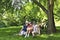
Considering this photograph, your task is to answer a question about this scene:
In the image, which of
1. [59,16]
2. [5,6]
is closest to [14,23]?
[59,16]

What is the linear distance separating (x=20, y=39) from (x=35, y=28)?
64.2 inches

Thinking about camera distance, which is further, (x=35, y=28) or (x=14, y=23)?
(x=14, y=23)

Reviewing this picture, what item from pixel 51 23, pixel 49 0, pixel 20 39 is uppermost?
pixel 49 0

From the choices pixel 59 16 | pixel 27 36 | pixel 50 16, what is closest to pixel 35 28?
pixel 27 36

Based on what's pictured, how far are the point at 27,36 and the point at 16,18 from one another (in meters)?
21.1

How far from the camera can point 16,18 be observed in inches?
1447

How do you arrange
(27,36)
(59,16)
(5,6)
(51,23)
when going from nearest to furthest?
(27,36) → (51,23) → (5,6) → (59,16)

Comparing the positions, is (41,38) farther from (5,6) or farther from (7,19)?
(7,19)

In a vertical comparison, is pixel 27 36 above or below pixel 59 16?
below

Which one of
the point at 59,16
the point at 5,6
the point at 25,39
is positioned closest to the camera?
the point at 25,39

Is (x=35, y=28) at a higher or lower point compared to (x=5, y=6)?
lower

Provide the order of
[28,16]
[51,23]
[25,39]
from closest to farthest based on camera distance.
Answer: [25,39]
[51,23]
[28,16]

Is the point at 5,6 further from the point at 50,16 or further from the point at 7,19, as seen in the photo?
the point at 7,19

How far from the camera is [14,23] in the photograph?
38.3 m
